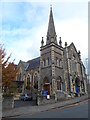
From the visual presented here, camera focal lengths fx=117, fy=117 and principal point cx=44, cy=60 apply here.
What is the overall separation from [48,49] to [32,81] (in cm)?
964

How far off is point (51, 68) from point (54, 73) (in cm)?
124

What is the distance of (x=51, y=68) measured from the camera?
78.6 feet

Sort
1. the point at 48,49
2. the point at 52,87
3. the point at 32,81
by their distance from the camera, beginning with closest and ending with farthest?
the point at 52,87 → the point at 48,49 → the point at 32,81

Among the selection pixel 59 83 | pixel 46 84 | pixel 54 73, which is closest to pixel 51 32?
pixel 54 73

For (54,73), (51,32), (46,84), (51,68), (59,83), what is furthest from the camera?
(51,32)

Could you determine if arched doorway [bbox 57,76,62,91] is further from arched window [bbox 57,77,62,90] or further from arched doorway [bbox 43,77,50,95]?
arched doorway [bbox 43,77,50,95]

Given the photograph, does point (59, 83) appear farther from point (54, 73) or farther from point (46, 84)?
point (54, 73)

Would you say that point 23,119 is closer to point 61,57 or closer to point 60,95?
point 60,95

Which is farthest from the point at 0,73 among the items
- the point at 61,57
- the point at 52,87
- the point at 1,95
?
the point at 61,57

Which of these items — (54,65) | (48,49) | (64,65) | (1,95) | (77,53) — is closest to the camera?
(1,95)

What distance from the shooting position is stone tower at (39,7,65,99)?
916 inches

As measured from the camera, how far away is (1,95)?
1371 cm

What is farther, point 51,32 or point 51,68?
point 51,32

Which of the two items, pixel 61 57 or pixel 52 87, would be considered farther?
pixel 61 57
